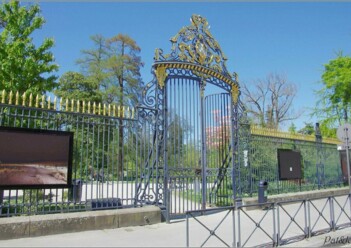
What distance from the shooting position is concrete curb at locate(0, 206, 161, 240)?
21.0 ft

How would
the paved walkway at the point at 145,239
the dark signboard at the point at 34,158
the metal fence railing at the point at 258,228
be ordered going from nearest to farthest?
1. the metal fence railing at the point at 258,228
2. the paved walkway at the point at 145,239
3. the dark signboard at the point at 34,158

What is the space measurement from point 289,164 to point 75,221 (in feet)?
31.4

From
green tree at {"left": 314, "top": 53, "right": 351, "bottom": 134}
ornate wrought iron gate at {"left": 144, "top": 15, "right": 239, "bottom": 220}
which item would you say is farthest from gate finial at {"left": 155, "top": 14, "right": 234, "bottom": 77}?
green tree at {"left": 314, "top": 53, "right": 351, "bottom": 134}

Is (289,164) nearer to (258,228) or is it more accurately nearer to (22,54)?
(258,228)

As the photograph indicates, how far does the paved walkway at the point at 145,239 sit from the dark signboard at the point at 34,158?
1.21 metres

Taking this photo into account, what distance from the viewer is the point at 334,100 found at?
26781 millimetres

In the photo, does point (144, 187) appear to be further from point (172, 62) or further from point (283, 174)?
point (283, 174)

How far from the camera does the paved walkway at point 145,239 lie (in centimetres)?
621

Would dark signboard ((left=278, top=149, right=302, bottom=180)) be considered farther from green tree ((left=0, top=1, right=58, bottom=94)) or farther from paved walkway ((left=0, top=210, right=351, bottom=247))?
green tree ((left=0, top=1, right=58, bottom=94))

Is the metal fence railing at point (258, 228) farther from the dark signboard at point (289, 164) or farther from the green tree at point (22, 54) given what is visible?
the green tree at point (22, 54)

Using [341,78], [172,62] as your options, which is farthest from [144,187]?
[341,78]

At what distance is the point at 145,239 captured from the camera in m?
6.75

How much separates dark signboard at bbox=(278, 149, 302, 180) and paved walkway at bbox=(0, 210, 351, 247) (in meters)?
5.13

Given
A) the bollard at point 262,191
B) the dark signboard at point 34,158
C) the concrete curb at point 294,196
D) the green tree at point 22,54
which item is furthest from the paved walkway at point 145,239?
the green tree at point 22,54
